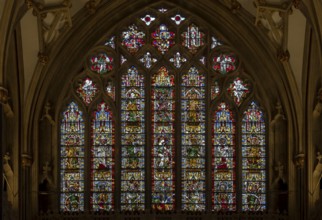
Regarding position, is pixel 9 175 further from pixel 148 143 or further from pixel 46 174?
pixel 148 143

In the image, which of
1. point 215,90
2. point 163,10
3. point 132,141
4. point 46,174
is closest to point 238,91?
point 215,90

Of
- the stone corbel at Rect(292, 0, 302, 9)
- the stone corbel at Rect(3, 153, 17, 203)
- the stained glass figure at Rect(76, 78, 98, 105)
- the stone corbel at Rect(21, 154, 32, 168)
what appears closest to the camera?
the stone corbel at Rect(292, 0, 302, 9)

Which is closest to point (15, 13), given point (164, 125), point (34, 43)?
point (34, 43)

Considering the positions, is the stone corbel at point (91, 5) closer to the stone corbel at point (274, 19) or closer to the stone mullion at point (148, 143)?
the stone mullion at point (148, 143)

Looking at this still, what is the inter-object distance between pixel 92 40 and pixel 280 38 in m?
5.33

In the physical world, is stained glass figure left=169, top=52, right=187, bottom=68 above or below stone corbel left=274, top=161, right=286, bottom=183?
above

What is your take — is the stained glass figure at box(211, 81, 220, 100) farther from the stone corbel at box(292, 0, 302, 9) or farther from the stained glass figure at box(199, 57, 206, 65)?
the stone corbel at box(292, 0, 302, 9)

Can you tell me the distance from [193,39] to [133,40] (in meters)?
1.69

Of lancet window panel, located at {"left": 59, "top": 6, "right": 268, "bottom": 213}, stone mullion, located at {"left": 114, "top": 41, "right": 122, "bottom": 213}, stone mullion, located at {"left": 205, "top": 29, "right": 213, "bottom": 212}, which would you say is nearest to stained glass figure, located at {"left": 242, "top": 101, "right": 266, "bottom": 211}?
lancet window panel, located at {"left": 59, "top": 6, "right": 268, "bottom": 213}

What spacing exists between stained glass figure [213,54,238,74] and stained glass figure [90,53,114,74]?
9.61 ft

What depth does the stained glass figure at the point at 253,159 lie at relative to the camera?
39000 mm

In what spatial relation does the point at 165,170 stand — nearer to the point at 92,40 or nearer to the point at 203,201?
the point at 203,201

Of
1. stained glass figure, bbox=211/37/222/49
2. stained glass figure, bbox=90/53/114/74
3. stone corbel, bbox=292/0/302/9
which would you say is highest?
stone corbel, bbox=292/0/302/9

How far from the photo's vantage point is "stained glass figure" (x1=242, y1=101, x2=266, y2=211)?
39.0 meters
